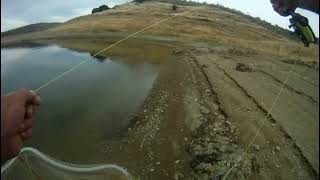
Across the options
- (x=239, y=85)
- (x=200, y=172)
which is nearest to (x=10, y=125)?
(x=200, y=172)

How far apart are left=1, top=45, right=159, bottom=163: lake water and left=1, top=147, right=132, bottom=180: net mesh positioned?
112 centimetres

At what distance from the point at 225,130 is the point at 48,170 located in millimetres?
4988

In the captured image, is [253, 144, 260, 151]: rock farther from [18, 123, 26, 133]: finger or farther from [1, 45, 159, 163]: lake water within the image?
[18, 123, 26, 133]: finger

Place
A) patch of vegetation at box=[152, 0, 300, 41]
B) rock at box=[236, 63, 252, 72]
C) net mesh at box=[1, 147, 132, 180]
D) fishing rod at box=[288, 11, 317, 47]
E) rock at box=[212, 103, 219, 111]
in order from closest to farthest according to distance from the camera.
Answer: net mesh at box=[1, 147, 132, 180] → fishing rod at box=[288, 11, 317, 47] → rock at box=[212, 103, 219, 111] → patch of vegetation at box=[152, 0, 300, 41] → rock at box=[236, 63, 252, 72]

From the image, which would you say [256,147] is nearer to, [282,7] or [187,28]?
[282,7]

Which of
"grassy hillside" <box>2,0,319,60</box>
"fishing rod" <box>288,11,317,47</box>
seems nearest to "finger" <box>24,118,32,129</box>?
"fishing rod" <box>288,11,317,47</box>

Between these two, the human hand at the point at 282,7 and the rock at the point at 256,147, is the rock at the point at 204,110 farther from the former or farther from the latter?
the human hand at the point at 282,7

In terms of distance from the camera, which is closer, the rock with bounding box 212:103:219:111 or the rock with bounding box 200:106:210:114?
the rock with bounding box 200:106:210:114

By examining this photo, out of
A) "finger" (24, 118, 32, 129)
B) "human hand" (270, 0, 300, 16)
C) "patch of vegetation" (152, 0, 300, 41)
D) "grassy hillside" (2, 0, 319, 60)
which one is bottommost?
"grassy hillside" (2, 0, 319, 60)

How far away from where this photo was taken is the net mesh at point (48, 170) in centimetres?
312

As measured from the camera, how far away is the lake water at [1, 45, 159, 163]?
24.9ft

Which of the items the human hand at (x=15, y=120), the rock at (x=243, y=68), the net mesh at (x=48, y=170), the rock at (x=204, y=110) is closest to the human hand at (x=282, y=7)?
the net mesh at (x=48, y=170)

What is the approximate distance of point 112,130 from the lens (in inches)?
322

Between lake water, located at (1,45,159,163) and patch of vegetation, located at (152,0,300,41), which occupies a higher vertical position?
patch of vegetation, located at (152,0,300,41)
